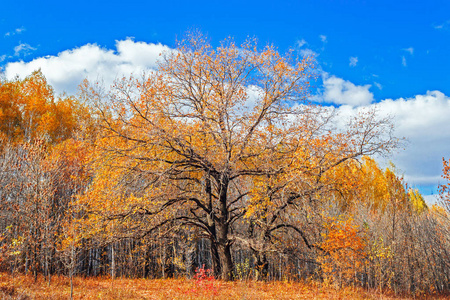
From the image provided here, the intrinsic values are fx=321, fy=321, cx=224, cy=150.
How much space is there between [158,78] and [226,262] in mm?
9188

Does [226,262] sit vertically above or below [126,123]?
below

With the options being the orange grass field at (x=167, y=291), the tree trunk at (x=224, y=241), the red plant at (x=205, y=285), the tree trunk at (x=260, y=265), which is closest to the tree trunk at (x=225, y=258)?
the tree trunk at (x=224, y=241)

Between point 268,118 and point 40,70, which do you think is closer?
point 268,118

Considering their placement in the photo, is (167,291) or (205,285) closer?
(205,285)

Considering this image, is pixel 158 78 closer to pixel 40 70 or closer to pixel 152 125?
pixel 152 125

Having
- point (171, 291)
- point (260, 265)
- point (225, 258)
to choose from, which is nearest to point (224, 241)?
point (225, 258)

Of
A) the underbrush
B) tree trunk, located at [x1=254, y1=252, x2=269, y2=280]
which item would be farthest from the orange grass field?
tree trunk, located at [x1=254, y1=252, x2=269, y2=280]

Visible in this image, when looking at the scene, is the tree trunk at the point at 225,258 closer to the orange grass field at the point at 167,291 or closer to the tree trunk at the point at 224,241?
the tree trunk at the point at 224,241

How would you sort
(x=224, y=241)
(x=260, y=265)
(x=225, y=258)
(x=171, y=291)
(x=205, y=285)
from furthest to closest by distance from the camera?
(x=260, y=265), (x=225, y=258), (x=224, y=241), (x=171, y=291), (x=205, y=285)

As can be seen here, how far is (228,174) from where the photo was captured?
13719mm

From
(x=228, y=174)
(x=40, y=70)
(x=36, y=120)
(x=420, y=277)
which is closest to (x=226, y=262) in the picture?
(x=228, y=174)

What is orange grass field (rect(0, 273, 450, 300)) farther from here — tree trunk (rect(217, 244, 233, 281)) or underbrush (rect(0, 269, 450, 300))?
tree trunk (rect(217, 244, 233, 281))

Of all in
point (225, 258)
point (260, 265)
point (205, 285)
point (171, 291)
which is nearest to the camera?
point (205, 285)

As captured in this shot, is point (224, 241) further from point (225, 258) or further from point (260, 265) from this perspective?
point (260, 265)
